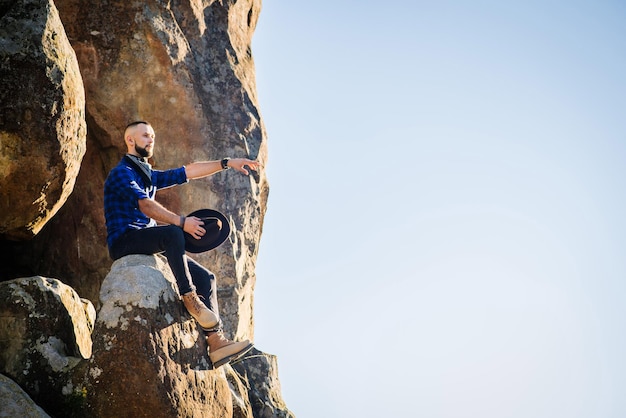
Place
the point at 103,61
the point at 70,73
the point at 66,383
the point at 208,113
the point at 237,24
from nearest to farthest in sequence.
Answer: the point at 66,383 → the point at 70,73 → the point at 103,61 → the point at 208,113 → the point at 237,24

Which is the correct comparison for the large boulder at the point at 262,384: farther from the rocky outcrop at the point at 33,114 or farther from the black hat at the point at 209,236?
the rocky outcrop at the point at 33,114

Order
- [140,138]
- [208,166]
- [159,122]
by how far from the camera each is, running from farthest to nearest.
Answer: [159,122] → [208,166] → [140,138]

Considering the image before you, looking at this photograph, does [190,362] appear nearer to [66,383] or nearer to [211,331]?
[211,331]

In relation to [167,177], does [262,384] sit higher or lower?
lower

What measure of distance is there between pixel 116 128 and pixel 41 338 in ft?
17.4

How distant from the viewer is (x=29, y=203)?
11.2 m

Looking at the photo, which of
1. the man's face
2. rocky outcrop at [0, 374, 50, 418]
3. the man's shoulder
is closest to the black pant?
the man's shoulder

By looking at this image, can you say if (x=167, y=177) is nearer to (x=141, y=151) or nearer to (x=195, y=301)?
(x=141, y=151)

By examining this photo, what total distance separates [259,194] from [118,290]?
6.39m

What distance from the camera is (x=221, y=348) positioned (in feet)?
35.4

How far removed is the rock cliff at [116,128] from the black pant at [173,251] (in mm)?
306

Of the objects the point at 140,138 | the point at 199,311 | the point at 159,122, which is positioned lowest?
the point at 199,311

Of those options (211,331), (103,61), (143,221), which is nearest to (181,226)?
(143,221)

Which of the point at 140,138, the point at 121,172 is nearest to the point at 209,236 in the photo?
the point at 121,172
